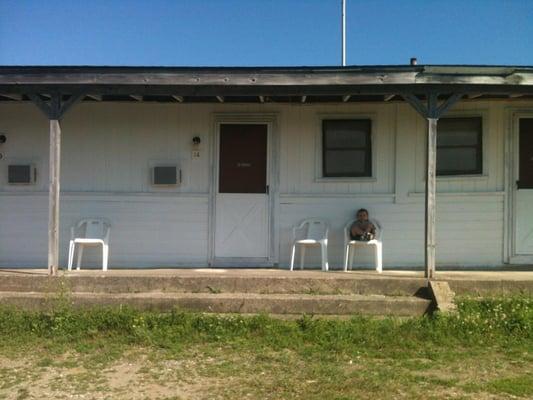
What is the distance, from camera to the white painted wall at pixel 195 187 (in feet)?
28.5

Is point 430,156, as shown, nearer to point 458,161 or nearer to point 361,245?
point 458,161

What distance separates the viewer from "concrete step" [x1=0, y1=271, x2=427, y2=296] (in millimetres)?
7195

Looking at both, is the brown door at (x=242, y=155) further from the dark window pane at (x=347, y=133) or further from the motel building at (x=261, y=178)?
the dark window pane at (x=347, y=133)

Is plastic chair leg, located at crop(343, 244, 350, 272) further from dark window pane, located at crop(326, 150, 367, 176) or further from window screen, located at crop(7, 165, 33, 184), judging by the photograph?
window screen, located at crop(7, 165, 33, 184)

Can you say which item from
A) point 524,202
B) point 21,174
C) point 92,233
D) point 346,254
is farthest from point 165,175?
point 524,202

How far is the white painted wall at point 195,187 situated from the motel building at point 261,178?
0.02 meters

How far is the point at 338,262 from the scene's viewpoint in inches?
344

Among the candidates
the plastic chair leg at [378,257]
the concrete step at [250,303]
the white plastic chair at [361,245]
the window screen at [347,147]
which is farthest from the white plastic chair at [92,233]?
the plastic chair leg at [378,257]

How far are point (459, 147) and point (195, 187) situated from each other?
4.00 m

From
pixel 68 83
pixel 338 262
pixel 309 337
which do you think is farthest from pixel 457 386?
pixel 68 83

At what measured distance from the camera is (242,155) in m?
8.84

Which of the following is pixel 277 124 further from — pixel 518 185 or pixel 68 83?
pixel 518 185

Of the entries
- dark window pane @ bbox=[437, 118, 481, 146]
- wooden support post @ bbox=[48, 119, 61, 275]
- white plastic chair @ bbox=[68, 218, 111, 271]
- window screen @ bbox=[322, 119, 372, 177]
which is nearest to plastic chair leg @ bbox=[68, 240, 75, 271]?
white plastic chair @ bbox=[68, 218, 111, 271]

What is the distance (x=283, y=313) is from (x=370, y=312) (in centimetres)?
101
